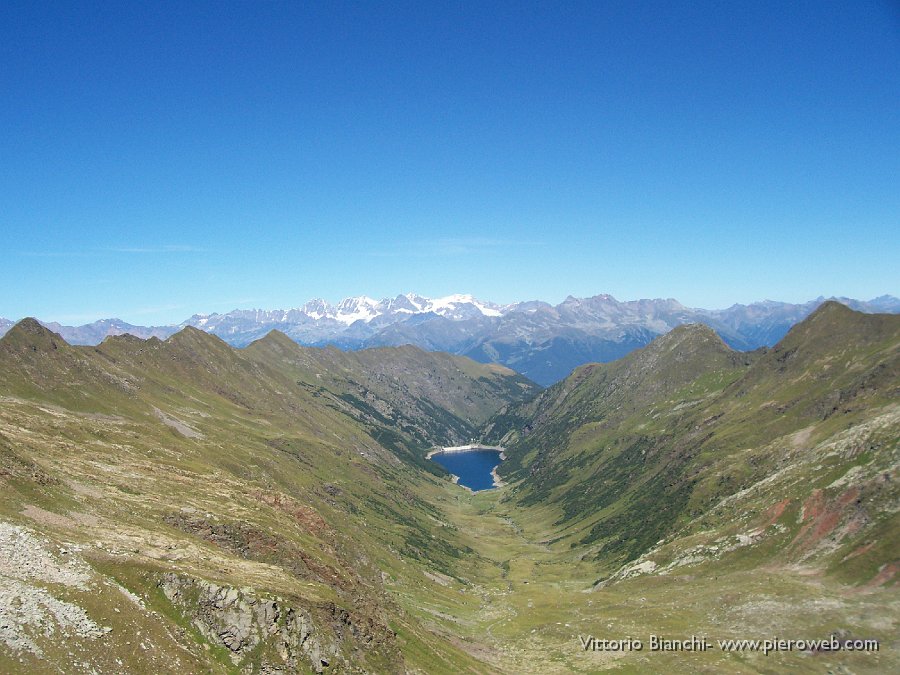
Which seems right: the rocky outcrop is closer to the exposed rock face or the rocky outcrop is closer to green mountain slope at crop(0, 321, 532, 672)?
the exposed rock face

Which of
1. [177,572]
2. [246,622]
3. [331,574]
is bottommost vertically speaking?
[331,574]

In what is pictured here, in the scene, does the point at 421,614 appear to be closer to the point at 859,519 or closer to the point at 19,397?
the point at 859,519

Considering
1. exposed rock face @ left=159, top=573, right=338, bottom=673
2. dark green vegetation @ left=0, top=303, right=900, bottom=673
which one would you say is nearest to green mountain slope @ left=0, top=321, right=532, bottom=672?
exposed rock face @ left=159, top=573, right=338, bottom=673

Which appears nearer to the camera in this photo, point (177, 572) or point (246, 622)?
point (246, 622)

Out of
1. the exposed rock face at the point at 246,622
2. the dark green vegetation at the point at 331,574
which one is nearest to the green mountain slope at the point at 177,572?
the exposed rock face at the point at 246,622

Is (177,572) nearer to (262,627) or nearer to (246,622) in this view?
(246,622)

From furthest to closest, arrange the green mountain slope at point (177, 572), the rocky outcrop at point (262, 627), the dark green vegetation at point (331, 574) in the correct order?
1. the rocky outcrop at point (262, 627)
2. the dark green vegetation at point (331, 574)
3. the green mountain slope at point (177, 572)

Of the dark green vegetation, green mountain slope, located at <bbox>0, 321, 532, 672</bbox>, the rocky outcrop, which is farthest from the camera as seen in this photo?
the rocky outcrop

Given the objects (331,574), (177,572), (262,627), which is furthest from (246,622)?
(331,574)

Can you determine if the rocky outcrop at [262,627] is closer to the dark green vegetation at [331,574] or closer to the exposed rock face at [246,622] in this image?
the exposed rock face at [246,622]
